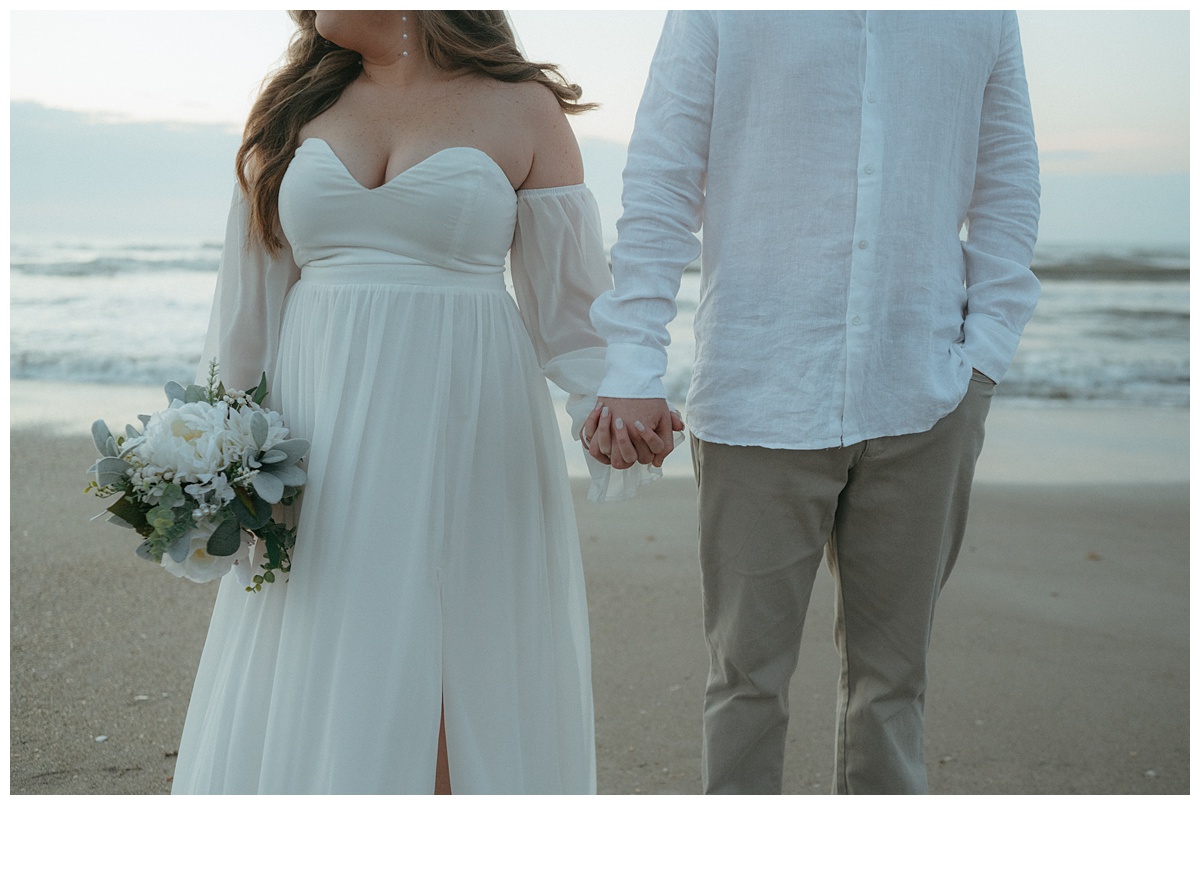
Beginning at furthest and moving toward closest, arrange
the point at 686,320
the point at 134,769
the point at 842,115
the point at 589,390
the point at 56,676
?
1. the point at 686,320
2. the point at 56,676
3. the point at 134,769
4. the point at 589,390
5. the point at 842,115

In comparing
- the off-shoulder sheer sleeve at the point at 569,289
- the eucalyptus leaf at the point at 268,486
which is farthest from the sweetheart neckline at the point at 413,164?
the eucalyptus leaf at the point at 268,486

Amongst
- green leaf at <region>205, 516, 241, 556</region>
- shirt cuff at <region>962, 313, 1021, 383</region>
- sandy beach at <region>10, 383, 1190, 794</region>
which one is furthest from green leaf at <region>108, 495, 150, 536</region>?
shirt cuff at <region>962, 313, 1021, 383</region>

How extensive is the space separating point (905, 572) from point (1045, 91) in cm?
967

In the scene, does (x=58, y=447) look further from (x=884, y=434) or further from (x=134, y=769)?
(x=884, y=434)

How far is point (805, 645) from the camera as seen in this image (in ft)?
13.4

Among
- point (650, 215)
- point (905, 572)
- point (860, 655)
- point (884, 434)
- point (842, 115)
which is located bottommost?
point (860, 655)

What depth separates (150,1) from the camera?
255 cm

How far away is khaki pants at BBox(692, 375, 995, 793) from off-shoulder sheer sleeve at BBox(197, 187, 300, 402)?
3.03 feet

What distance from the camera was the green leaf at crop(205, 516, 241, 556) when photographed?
190 centimetres

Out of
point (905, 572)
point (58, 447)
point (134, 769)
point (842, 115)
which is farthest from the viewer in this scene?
point (58, 447)

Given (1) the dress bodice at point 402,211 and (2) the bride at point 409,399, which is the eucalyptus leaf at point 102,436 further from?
(1) the dress bodice at point 402,211

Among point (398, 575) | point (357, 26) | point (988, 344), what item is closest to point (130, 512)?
point (398, 575)

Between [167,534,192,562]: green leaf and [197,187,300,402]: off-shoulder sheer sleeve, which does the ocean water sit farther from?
[167,534,192,562]: green leaf
